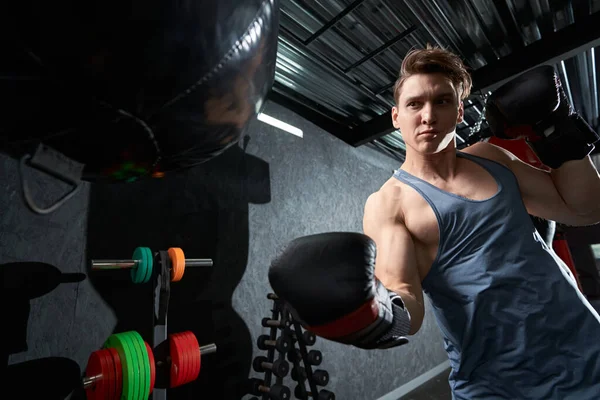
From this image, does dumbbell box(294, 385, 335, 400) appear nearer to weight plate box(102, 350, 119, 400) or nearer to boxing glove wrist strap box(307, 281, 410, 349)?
weight plate box(102, 350, 119, 400)

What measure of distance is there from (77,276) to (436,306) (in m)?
1.54

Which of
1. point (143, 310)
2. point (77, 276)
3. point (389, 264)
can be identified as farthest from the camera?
point (143, 310)

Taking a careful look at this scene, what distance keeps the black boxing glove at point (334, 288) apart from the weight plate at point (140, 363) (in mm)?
993

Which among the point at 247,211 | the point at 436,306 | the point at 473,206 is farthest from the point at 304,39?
the point at 436,306

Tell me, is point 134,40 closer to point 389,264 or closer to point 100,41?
point 100,41

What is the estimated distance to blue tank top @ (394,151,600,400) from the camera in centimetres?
86

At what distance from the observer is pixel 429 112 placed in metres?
1.07

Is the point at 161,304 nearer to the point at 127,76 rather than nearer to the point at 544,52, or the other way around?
the point at 127,76

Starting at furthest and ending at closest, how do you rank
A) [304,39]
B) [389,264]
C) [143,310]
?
[304,39] < [143,310] < [389,264]

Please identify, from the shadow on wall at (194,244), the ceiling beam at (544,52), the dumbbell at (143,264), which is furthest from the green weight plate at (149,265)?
the ceiling beam at (544,52)

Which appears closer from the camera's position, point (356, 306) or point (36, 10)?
point (36, 10)

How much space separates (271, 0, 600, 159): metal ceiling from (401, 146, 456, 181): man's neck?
1.25 m

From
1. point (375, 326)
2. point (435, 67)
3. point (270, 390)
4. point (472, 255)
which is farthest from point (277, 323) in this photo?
point (435, 67)

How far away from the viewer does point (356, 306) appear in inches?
23.1
